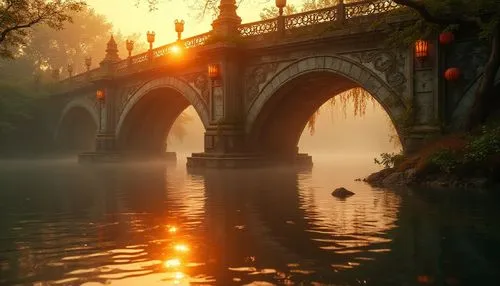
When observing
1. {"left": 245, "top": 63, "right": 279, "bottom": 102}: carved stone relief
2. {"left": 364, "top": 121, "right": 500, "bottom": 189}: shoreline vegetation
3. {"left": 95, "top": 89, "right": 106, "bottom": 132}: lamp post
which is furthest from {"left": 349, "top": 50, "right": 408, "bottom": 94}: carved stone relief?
{"left": 95, "top": 89, "right": 106, "bottom": 132}: lamp post

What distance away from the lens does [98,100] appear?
29531 mm

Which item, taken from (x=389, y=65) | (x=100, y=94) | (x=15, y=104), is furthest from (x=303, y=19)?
(x=15, y=104)

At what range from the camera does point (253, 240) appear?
5500 mm

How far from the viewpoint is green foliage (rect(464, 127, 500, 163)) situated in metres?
10.5

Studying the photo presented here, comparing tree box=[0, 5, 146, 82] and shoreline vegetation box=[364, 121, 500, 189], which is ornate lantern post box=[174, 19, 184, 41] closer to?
shoreline vegetation box=[364, 121, 500, 189]

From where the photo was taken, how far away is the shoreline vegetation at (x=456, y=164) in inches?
417

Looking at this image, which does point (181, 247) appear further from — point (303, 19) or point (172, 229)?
point (303, 19)

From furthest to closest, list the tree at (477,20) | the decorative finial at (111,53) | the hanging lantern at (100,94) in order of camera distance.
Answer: the decorative finial at (111,53), the hanging lantern at (100,94), the tree at (477,20)

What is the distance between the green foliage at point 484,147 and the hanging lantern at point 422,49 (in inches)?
118

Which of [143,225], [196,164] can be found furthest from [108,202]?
[196,164]

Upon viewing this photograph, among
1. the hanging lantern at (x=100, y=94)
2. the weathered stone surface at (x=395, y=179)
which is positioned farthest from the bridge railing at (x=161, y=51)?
the weathered stone surface at (x=395, y=179)

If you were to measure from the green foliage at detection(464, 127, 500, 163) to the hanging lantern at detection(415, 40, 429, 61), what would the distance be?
3.01 metres

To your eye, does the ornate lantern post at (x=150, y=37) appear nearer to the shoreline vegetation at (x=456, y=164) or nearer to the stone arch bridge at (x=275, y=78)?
the stone arch bridge at (x=275, y=78)

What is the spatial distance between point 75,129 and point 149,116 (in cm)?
1321
